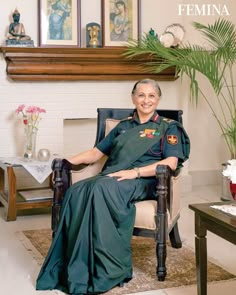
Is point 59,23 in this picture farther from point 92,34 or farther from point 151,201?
point 151,201

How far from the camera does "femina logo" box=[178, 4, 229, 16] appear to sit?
5.18 metres

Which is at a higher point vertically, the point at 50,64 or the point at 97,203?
the point at 50,64

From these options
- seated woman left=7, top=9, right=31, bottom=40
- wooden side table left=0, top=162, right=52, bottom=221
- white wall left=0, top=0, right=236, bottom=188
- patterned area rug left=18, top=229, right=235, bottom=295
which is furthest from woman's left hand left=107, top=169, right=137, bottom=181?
seated woman left=7, top=9, right=31, bottom=40

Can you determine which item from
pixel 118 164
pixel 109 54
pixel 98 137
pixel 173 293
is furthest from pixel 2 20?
pixel 173 293

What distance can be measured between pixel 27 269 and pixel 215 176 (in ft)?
10.0

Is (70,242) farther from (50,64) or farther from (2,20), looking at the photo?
(2,20)

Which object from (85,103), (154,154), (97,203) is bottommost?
(97,203)

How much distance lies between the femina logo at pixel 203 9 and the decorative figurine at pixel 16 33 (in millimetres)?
1621

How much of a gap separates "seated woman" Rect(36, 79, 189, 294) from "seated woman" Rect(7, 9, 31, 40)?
180cm

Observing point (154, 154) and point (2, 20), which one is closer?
point (154, 154)

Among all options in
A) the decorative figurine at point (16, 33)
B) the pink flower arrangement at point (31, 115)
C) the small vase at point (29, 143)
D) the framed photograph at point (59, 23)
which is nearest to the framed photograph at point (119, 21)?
the framed photograph at point (59, 23)

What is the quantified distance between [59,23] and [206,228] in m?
2.91

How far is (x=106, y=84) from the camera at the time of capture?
16.2 feet

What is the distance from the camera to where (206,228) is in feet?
7.81
